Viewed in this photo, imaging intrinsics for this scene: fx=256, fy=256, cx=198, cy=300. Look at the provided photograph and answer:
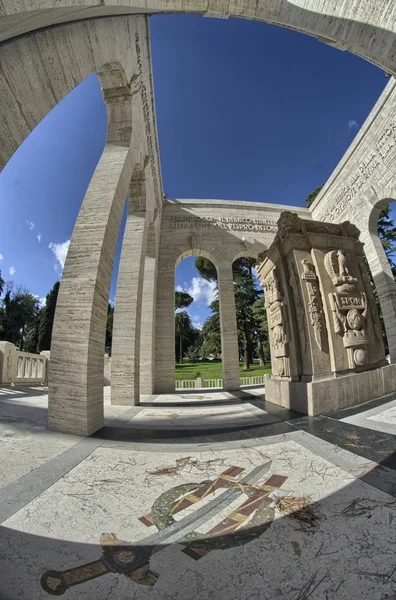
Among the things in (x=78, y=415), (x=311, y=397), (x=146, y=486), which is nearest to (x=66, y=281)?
(x=78, y=415)

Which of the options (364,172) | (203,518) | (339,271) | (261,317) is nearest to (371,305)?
(339,271)

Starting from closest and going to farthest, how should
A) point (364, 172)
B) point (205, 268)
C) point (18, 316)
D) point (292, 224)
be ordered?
point (292, 224) → point (364, 172) → point (205, 268) → point (18, 316)

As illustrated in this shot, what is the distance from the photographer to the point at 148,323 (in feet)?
39.7

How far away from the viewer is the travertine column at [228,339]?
1301 cm

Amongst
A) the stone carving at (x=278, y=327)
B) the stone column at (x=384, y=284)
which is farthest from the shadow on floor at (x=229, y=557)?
the stone column at (x=384, y=284)

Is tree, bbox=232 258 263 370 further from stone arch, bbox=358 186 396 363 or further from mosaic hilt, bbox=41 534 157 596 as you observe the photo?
mosaic hilt, bbox=41 534 157 596

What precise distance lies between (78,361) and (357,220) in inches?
572

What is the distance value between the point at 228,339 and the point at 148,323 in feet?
13.9

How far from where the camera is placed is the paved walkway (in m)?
1.26

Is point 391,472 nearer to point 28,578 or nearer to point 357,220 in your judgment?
point 28,578

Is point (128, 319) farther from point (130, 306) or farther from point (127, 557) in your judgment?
point (127, 557)

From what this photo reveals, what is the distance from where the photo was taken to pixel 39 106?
3471 millimetres

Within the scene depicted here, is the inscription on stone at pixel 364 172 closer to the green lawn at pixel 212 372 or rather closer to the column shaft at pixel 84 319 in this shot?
the column shaft at pixel 84 319

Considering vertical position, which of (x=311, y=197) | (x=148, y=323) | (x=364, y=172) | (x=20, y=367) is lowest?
(x=20, y=367)
